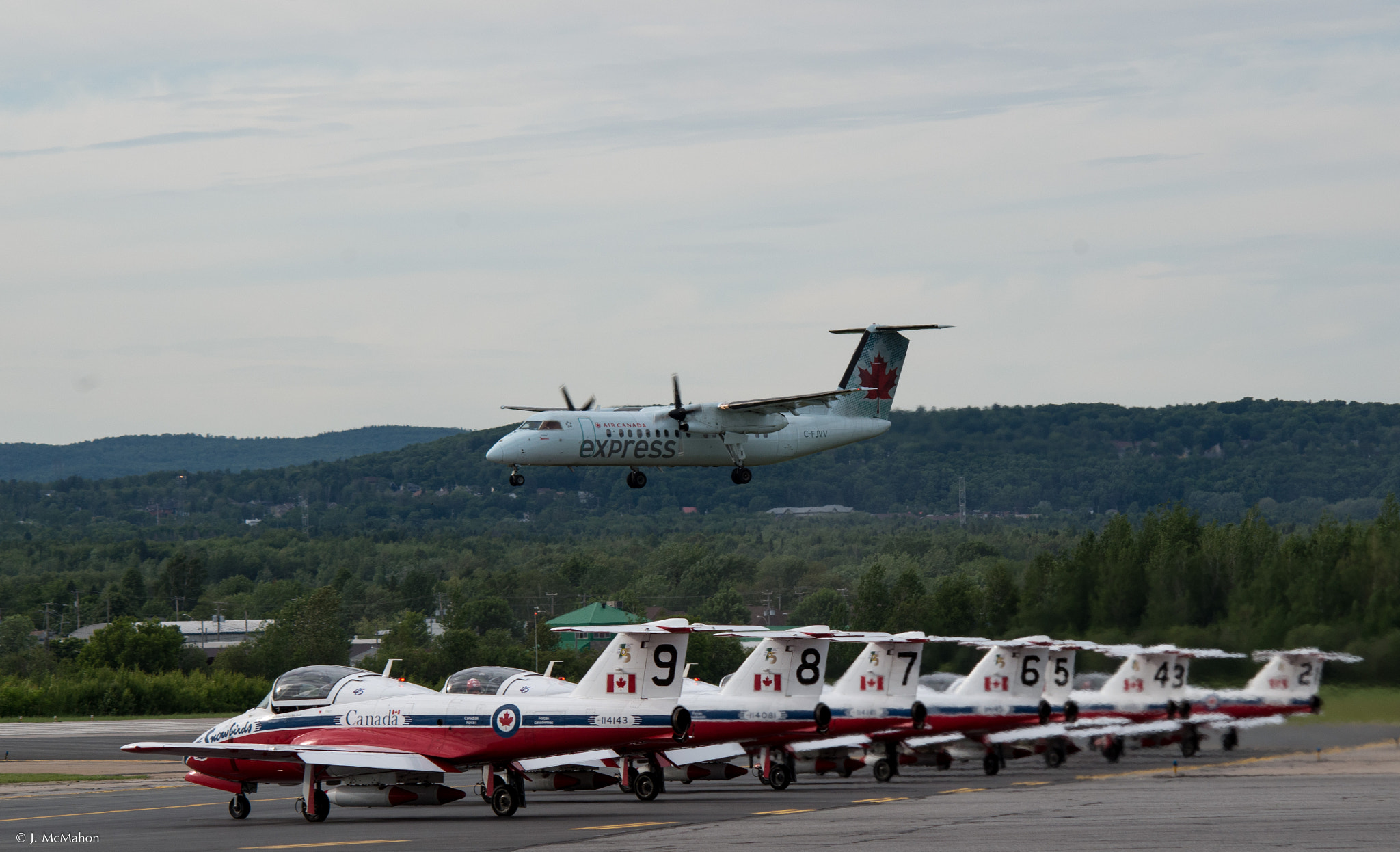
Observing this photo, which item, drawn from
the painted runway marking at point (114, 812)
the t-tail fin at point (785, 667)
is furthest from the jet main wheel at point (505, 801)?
the painted runway marking at point (114, 812)

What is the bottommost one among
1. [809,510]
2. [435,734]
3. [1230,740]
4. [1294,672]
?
[1230,740]

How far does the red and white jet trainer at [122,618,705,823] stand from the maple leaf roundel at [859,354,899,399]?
107 ft

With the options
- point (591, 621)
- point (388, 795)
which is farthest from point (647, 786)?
point (591, 621)

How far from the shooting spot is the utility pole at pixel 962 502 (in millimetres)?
73062

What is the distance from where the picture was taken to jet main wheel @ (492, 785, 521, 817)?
2836 cm

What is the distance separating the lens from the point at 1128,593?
159 ft

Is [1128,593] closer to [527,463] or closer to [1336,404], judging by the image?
[527,463]

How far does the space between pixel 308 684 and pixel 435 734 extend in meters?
3.20

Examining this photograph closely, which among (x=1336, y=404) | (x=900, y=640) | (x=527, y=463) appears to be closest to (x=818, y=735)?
(x=900, y=640)

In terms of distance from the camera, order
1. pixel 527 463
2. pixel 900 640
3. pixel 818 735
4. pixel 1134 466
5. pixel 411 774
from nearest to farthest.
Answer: pixel 411 774 → pixel 818 735 → pixel 900 640 → pixel 527 463 → pixel 1134 466

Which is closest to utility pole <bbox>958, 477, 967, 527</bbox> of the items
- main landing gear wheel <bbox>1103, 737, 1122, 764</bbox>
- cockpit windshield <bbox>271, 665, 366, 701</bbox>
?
main landing gear wheel <bbox>1103, 737, 1122, 764</bbox>

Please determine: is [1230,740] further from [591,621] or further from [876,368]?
[591,621]

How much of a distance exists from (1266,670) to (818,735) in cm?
1549

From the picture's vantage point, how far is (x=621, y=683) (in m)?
29.1
